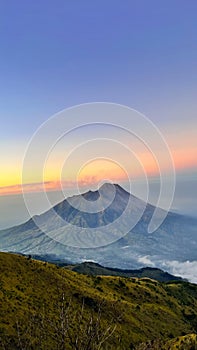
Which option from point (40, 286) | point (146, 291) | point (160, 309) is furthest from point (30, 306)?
point (146, 291)

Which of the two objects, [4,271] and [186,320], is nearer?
[4,271]

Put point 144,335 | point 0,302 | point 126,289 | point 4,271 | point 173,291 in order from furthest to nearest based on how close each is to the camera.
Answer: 1. point 173,291
2. point 126,289
3. point 4,271
4. point 144,335
5. point 0,302

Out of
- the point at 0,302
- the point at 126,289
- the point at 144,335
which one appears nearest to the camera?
the point at 0,302

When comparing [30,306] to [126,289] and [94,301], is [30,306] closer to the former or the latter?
[94,301]

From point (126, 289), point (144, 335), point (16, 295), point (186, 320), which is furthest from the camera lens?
point (126, 289)

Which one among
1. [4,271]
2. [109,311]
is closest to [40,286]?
[4,271]

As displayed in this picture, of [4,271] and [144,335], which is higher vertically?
[4,271]

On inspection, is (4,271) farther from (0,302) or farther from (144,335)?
(144,335)
